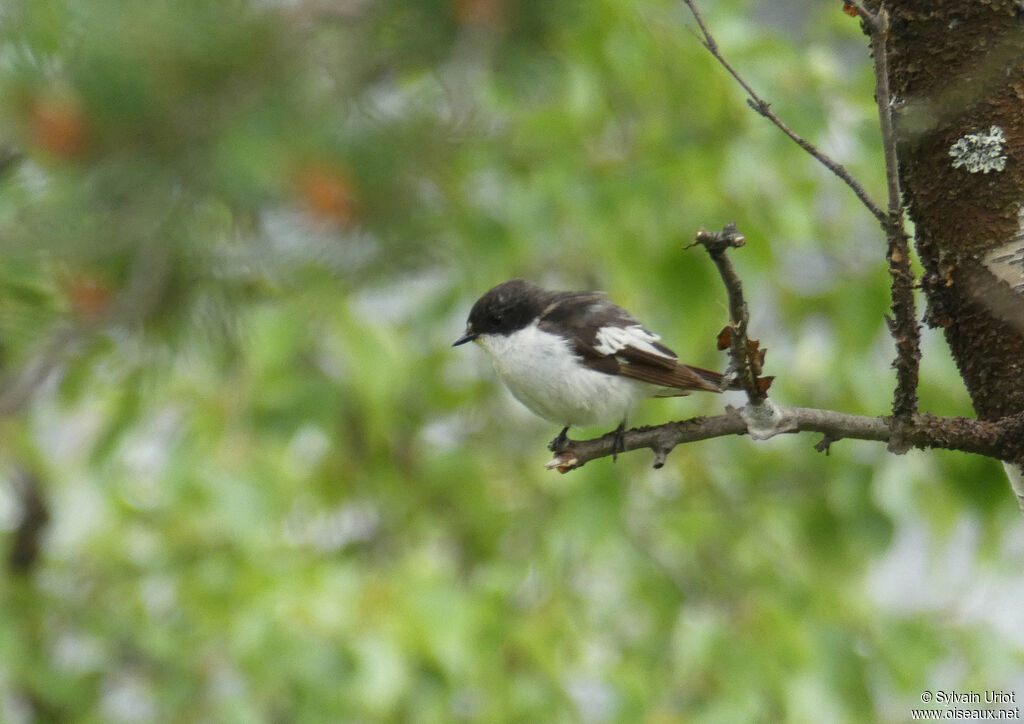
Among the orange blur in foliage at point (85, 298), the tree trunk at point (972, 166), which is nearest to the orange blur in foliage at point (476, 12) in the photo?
the orange blur in foliage at point (85, 298)

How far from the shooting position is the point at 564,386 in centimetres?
299

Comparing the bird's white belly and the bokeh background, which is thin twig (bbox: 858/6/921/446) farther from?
the bokeh background

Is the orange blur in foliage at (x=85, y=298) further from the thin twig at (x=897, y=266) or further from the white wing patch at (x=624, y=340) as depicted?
the thin twig at (x=897, y=266)

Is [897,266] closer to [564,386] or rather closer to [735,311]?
[735,311]

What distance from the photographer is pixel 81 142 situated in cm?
348

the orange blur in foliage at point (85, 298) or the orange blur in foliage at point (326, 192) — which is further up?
the orange blur in foliage at point (326, 192)

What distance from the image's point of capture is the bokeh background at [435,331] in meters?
3.42

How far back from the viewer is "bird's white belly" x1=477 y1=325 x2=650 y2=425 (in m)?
2.99

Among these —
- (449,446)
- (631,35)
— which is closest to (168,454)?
(449,446)

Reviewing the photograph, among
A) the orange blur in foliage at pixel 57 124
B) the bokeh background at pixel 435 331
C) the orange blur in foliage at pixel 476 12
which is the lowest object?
the bokeh background at pixel 435 331

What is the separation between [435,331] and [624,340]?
1826mm

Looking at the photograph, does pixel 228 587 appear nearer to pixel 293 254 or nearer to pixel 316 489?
pixel 316 489

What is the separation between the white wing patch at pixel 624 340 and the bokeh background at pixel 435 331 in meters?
0.41

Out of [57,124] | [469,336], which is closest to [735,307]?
[469,336]
